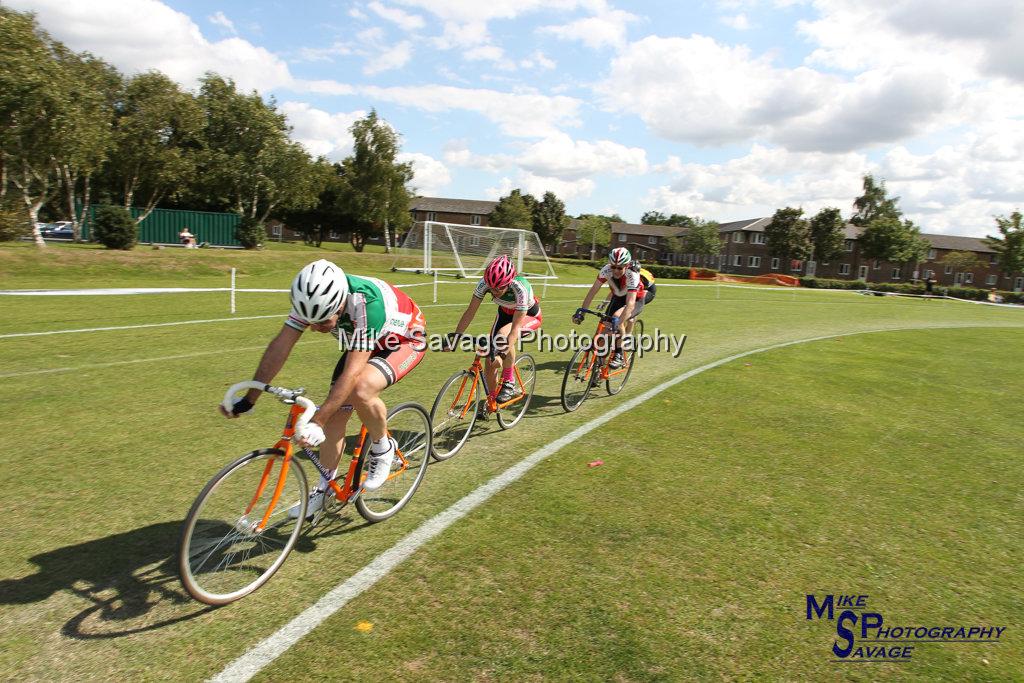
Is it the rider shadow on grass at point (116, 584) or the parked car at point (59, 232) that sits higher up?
the parked car at point (59, 232)

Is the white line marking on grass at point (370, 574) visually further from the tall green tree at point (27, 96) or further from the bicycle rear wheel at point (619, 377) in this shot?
the tall green tree at point (27, 96)

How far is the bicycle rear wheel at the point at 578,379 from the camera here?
727 centimetres

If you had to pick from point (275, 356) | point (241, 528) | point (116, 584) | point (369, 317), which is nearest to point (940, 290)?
point (369, 317)

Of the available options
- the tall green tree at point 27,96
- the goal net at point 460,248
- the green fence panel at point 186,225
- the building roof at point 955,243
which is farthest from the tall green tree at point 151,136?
the building roof at point 955,243

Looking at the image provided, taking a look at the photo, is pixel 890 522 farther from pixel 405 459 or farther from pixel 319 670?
pixel 319 670

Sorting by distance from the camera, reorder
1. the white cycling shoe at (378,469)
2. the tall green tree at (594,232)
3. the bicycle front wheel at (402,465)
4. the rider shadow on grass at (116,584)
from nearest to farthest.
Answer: the rider shadow on grass at (116,584), the white cycling shoe at (378,469), the bicycle front wheel at (402,465), the tall green tree at (594,232)

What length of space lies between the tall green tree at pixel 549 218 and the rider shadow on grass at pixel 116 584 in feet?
288

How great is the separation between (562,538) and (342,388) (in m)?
1.88

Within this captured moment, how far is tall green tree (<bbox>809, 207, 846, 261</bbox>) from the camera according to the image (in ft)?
250

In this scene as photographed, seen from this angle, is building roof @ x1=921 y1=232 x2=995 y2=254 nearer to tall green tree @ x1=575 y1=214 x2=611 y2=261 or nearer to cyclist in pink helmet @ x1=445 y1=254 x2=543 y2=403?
Result: tall green tree @ x1=575 y1=214 x2=611 y2=261

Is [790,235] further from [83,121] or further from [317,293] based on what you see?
[317,293]

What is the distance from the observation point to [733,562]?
3760 millimetres

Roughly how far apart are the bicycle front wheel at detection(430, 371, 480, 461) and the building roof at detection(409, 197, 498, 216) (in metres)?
104

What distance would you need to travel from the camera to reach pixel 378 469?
13.6 feet
